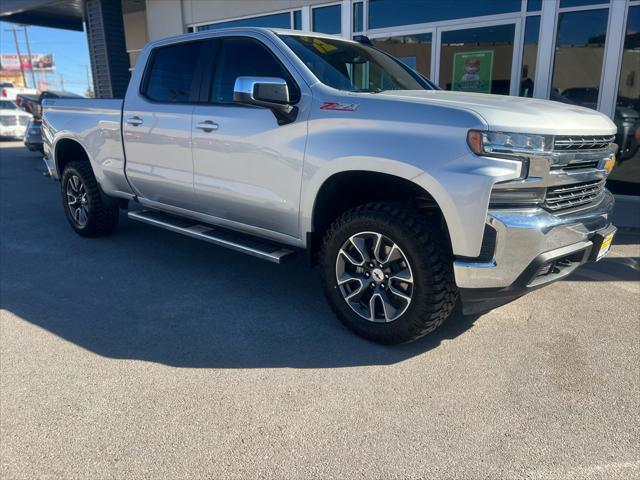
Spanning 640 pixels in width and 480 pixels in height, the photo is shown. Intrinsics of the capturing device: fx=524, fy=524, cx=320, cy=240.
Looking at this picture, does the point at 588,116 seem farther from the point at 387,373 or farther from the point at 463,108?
the point at 387,373

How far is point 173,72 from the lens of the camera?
4.57 metres

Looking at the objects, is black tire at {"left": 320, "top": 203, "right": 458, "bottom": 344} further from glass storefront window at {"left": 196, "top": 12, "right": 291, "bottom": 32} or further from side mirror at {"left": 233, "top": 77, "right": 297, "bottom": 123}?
glass storefront window at {"left": 196, "top": 12, "right": 291, "bottom": 32}

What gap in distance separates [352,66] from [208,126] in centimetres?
118

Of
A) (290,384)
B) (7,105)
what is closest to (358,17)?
(290,384)

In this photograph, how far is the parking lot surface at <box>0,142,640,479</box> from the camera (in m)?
2.34

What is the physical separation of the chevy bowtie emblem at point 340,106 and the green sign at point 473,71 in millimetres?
5984

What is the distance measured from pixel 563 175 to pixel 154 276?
11.1ft

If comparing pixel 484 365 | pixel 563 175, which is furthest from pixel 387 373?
pixel 563 175

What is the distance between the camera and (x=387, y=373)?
3.06 metres

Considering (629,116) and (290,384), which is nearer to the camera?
(290,384)

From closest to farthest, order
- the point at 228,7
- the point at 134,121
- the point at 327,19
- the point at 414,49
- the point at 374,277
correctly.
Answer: the point at 374,277
the point at 134,121
the point at 414,49
the point at 327,19
the point at 228,7

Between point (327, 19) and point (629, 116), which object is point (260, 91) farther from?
point (327, 19)

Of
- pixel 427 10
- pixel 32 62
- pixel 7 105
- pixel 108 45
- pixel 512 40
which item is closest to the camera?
pixel 512 40

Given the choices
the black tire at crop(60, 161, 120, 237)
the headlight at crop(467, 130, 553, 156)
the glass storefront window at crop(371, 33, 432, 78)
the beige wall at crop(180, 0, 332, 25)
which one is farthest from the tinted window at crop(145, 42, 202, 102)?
the beige wall at crop(180, 0, 332, 25)
